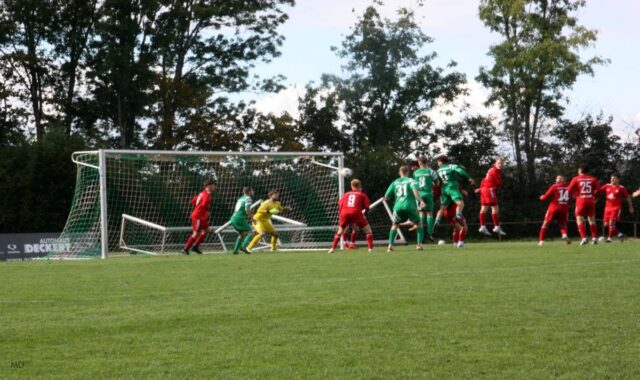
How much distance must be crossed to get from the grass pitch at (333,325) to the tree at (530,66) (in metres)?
32.9

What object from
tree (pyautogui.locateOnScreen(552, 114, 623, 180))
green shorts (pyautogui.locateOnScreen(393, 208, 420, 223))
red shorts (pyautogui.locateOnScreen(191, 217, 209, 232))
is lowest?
red shorts (pyautogui.locateOnScreen(191, 217, 209, 232))

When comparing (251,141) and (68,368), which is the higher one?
(251,141)

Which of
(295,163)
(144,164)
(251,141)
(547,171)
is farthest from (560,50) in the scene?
(144,164)

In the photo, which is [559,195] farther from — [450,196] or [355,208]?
[355,208]

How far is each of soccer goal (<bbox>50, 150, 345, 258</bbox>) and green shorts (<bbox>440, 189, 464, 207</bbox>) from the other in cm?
499

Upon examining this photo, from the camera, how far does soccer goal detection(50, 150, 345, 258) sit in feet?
90.2

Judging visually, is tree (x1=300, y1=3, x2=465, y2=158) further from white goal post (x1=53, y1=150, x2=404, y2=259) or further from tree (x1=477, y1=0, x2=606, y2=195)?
white goal post (x1=53, y1=150, x2=404, y2=259)

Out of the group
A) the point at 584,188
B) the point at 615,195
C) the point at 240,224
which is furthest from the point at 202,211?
the point at 615,195

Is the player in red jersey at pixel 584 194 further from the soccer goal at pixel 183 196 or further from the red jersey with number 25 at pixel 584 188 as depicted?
the soccer goal at pixel 183 196

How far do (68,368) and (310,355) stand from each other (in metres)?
1.63

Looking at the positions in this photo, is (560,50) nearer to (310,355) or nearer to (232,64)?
(232,64)

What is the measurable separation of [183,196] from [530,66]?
19.3 m

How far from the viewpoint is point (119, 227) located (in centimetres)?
3114

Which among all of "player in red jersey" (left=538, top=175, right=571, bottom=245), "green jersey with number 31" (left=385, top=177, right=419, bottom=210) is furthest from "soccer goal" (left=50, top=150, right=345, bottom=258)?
"player in red jersey" (left=538, top=175, right=571, bottom=245)
